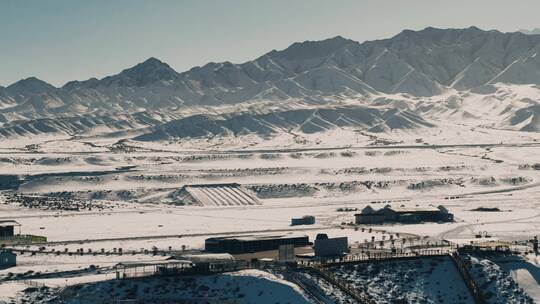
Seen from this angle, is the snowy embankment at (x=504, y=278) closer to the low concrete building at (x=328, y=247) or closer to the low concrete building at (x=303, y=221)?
the low concrete building at (x=328, y=247)

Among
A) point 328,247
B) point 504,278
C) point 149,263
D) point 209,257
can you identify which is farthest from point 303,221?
point 504,278

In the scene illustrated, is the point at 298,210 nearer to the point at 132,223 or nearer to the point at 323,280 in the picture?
the point at 132,223

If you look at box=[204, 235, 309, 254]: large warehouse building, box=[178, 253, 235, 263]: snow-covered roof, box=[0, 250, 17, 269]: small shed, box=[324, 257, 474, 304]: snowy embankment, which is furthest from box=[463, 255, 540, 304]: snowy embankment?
box=[0, 250, 17, 269]: small shed

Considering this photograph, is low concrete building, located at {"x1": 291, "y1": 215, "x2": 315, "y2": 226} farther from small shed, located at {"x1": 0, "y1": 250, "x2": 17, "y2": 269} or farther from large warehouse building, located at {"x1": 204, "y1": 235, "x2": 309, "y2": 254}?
small shed, located at {"x1": 0, "y1": 250, "x2": 17, "y2": 269}

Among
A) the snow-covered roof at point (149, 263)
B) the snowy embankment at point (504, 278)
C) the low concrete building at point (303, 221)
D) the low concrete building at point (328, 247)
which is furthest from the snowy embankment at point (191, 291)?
the low concrete building at point (303, 221)

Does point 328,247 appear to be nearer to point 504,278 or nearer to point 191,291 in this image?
point 504,278

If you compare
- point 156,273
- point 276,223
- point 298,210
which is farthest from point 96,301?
point 298,210
